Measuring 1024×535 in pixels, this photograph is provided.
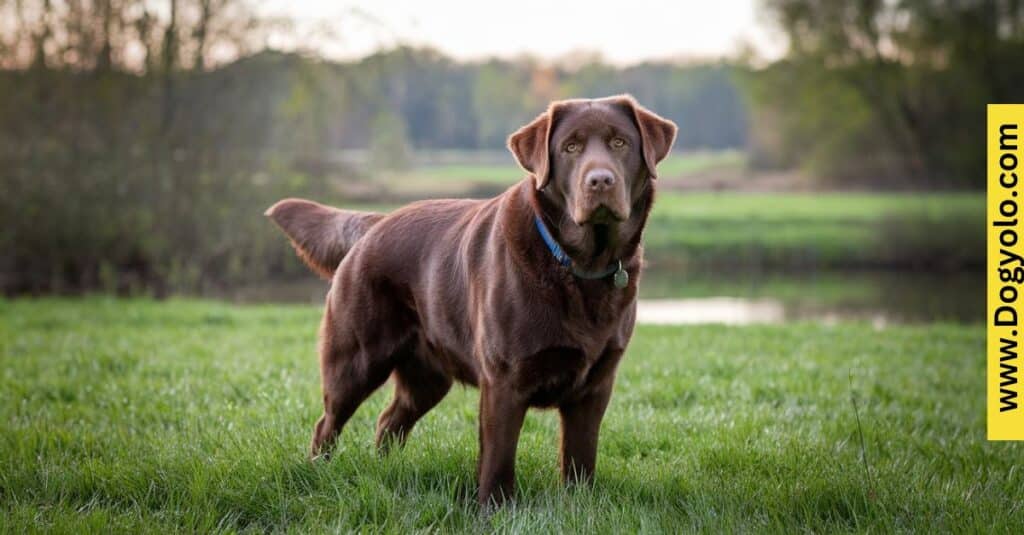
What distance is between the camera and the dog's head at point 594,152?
11.9 feet

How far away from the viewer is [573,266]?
3881 mm

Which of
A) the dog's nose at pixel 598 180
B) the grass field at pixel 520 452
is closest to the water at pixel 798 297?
the grass field at pixel 520 452

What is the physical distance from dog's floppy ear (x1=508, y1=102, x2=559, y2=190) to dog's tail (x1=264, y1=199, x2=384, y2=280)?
1279 mm

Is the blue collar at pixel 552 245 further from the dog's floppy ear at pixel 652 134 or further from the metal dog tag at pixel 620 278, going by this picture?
the dog's floppy ear at pixel 652 134

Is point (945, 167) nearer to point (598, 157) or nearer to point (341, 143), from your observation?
point (341, 143)

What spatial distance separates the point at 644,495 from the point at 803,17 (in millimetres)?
28191

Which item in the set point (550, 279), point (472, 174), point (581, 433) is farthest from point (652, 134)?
point (472, 174)

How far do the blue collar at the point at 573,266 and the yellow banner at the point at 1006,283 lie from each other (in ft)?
6.14

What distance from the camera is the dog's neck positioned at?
3.87 meters

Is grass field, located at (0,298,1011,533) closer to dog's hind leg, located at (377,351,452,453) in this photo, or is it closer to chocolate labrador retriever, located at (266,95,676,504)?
dog's hind leg, located at (377,351,452,453)

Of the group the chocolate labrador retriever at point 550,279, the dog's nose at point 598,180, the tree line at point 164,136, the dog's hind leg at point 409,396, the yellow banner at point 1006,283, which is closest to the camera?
the dog's nose at point 598,180

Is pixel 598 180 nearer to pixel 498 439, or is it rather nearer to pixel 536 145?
pixel 536 145

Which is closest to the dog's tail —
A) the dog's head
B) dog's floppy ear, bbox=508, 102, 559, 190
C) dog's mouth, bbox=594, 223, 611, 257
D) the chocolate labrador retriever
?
the chocolate labrador retriever

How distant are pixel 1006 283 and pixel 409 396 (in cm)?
290
